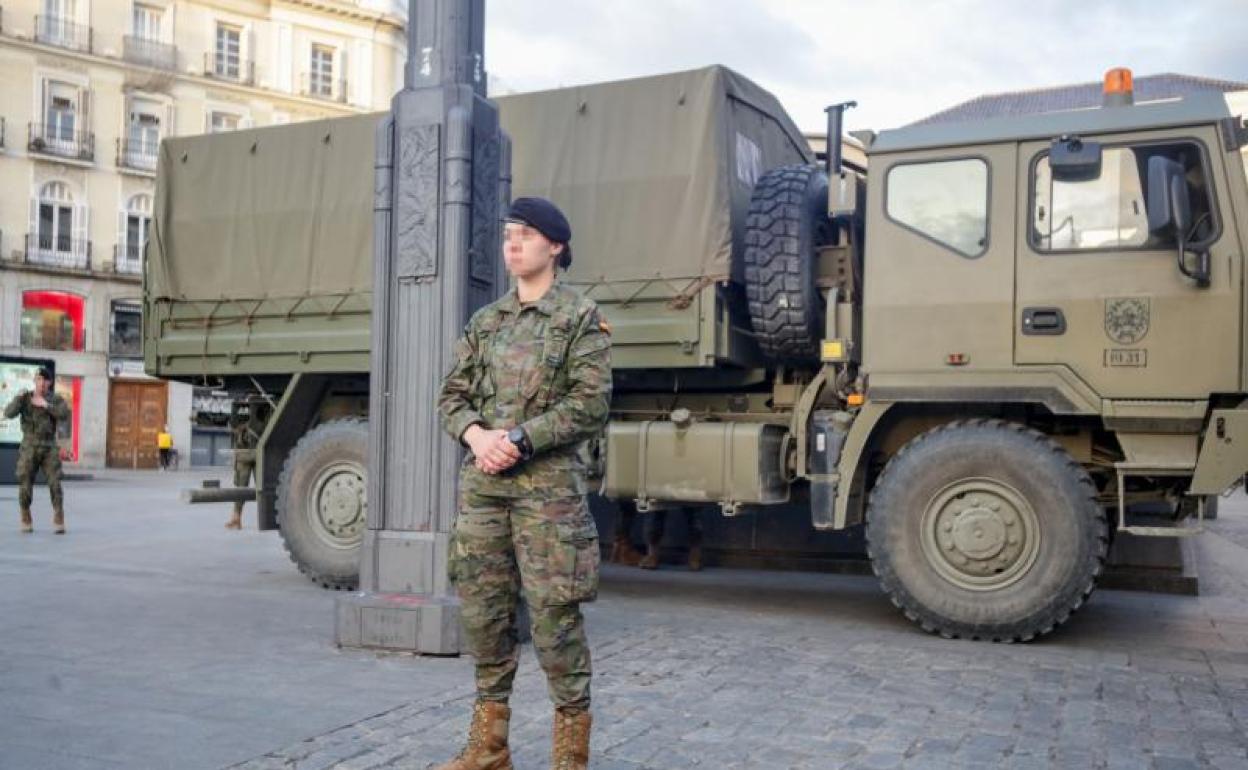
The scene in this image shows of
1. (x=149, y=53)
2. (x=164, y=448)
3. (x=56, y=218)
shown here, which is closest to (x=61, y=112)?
(x=56, y=218)

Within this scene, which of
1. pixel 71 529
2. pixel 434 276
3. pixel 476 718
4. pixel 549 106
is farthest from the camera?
pixel 71 529

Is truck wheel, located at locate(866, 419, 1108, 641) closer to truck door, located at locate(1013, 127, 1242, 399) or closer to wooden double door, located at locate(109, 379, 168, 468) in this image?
truck door, located at locate(1013, 127, 1242, 399)

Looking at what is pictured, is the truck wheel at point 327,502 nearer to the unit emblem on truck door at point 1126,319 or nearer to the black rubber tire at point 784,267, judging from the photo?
the black rubber tire at point 784,267

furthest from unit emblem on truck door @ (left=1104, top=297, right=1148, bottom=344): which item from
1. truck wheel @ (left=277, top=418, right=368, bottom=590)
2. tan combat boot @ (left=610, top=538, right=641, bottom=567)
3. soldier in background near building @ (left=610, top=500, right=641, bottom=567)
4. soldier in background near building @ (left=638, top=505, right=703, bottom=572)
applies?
truck wheel @ (left=277, top=418, right=368, bottom=590)

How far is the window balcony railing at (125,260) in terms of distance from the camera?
41.5 metres

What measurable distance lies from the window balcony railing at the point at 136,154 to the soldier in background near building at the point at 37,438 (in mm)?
31007

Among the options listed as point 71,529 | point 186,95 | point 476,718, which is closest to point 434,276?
point 476,718

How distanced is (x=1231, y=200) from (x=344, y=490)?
6.05 m

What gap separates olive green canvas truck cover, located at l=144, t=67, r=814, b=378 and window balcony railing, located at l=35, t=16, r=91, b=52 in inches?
1393

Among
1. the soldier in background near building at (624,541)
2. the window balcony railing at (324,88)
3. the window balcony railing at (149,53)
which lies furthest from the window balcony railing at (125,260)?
the soldier in background near building at (624,541)

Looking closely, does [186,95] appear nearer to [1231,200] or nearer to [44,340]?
→ [44,340]

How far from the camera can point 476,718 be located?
12.8 ft

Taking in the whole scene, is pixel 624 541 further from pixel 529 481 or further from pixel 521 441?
pixel 521 441

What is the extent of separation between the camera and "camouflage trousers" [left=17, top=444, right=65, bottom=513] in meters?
12.8
